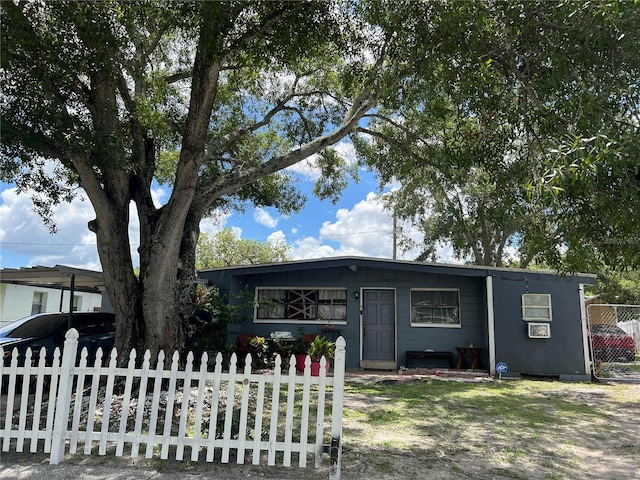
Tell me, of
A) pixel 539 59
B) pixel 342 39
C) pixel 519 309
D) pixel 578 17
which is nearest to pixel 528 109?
pixel 539 59

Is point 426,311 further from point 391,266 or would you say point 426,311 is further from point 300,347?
point 300,347

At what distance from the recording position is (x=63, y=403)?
13.9 feet

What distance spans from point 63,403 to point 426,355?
949 cm

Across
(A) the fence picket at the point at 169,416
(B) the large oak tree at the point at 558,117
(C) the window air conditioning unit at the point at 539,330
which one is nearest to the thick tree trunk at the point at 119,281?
(A) the fence picket at the point at 169,416

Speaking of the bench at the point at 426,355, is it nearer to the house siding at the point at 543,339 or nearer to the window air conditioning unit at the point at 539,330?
the house siding at the point at 543,339

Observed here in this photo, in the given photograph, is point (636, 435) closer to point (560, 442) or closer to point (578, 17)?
point (560, 442)

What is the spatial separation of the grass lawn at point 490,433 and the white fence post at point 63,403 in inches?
103

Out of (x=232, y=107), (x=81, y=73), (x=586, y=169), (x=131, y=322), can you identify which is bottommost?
(x=131, y=322)

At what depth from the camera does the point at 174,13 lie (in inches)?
238

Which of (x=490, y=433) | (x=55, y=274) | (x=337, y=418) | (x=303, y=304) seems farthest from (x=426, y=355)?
(x=55, y=274)

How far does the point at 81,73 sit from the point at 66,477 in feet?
17.2

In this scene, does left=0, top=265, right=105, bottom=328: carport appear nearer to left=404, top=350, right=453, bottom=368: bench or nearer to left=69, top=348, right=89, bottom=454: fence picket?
left=69, top=348, right=89, bottom=454: fence picket

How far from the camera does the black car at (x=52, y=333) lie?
27.8ft

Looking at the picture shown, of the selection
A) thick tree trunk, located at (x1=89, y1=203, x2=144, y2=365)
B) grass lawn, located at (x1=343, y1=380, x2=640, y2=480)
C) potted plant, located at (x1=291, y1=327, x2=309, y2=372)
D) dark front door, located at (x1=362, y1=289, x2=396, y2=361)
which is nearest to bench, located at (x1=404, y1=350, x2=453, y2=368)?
dark front door, located at (x1=362, y1=289, x2=396, y2=361)
